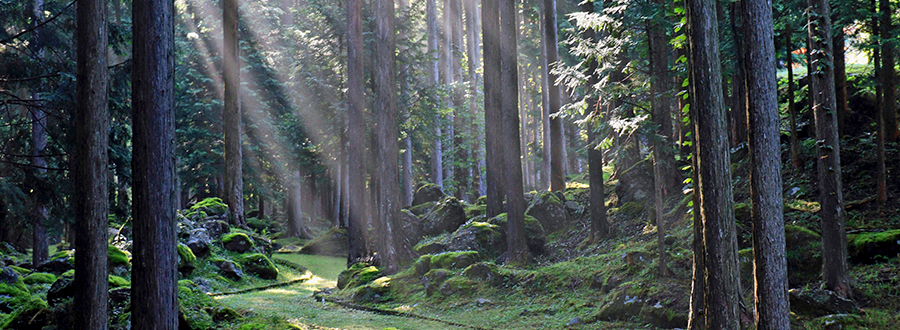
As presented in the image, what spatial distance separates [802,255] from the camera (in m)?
11.2

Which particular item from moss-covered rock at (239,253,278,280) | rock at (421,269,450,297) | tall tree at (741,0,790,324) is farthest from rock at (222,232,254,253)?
tall tree at (741,0,790,324)

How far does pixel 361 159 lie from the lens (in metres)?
19.0

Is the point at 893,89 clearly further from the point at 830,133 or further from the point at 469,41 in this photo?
the point at 469,41

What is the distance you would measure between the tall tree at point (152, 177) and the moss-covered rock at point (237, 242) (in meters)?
12.7

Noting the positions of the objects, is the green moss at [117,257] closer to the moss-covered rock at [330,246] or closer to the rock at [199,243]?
the rock at [199,243]

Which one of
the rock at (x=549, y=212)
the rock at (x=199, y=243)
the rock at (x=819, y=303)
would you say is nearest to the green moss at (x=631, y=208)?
the rock at (x=549, y=212)

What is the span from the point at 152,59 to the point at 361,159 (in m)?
10.9

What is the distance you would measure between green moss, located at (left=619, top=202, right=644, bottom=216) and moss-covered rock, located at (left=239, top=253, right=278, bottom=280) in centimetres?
1179

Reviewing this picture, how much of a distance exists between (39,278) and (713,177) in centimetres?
1321

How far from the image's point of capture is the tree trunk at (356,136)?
61.5 feet

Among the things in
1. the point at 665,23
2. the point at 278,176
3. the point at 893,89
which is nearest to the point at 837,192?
the point at 665,23

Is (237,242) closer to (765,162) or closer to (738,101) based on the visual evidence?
(738,101)

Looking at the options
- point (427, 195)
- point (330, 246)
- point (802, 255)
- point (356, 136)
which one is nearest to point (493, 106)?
point (356, 136)

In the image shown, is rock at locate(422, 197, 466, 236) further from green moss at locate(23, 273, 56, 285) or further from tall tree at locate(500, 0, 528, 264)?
green moss at locate(23, 273, 56, 285)
